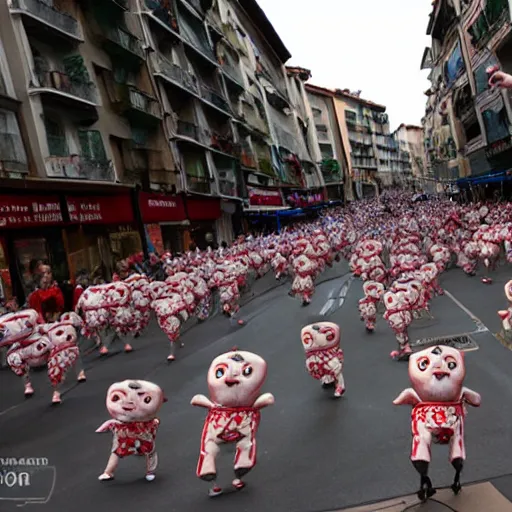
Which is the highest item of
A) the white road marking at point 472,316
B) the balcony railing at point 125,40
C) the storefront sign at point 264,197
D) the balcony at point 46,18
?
the balcony railing at point 125,40

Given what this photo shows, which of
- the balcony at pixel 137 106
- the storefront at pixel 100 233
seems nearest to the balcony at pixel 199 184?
the balcony at pixel 137 106

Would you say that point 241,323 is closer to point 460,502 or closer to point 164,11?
point 460,502

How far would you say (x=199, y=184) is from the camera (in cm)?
2508

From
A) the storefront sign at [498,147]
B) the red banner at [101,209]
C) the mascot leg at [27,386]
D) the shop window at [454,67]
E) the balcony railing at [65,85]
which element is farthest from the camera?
the shop window at [454,67]

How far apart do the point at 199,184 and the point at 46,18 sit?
423 inches

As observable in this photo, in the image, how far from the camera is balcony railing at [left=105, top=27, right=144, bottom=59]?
761 inches

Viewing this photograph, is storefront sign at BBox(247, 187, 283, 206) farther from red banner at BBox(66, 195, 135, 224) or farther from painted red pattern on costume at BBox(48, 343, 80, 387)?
painted red pattern on costume at BBox(48, 343, 80, 387)

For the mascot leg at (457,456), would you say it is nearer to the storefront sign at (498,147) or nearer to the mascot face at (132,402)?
the mascot face at (132,402)

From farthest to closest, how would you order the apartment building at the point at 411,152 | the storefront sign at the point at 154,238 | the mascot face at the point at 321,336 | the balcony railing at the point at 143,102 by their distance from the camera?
the apartment building at the point at 411,152 → the storefront sign at the point at 154,238 → the balcony railing at the point at 143,102 → the mascot face at the point at 321,336

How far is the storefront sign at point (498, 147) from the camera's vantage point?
1109 inches

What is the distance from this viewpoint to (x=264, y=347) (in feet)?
31.6

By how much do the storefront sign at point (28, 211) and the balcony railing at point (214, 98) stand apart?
1408cm

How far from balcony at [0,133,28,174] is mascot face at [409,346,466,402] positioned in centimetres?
1134

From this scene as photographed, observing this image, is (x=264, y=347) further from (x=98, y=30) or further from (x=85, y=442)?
(x=98, y=30)
